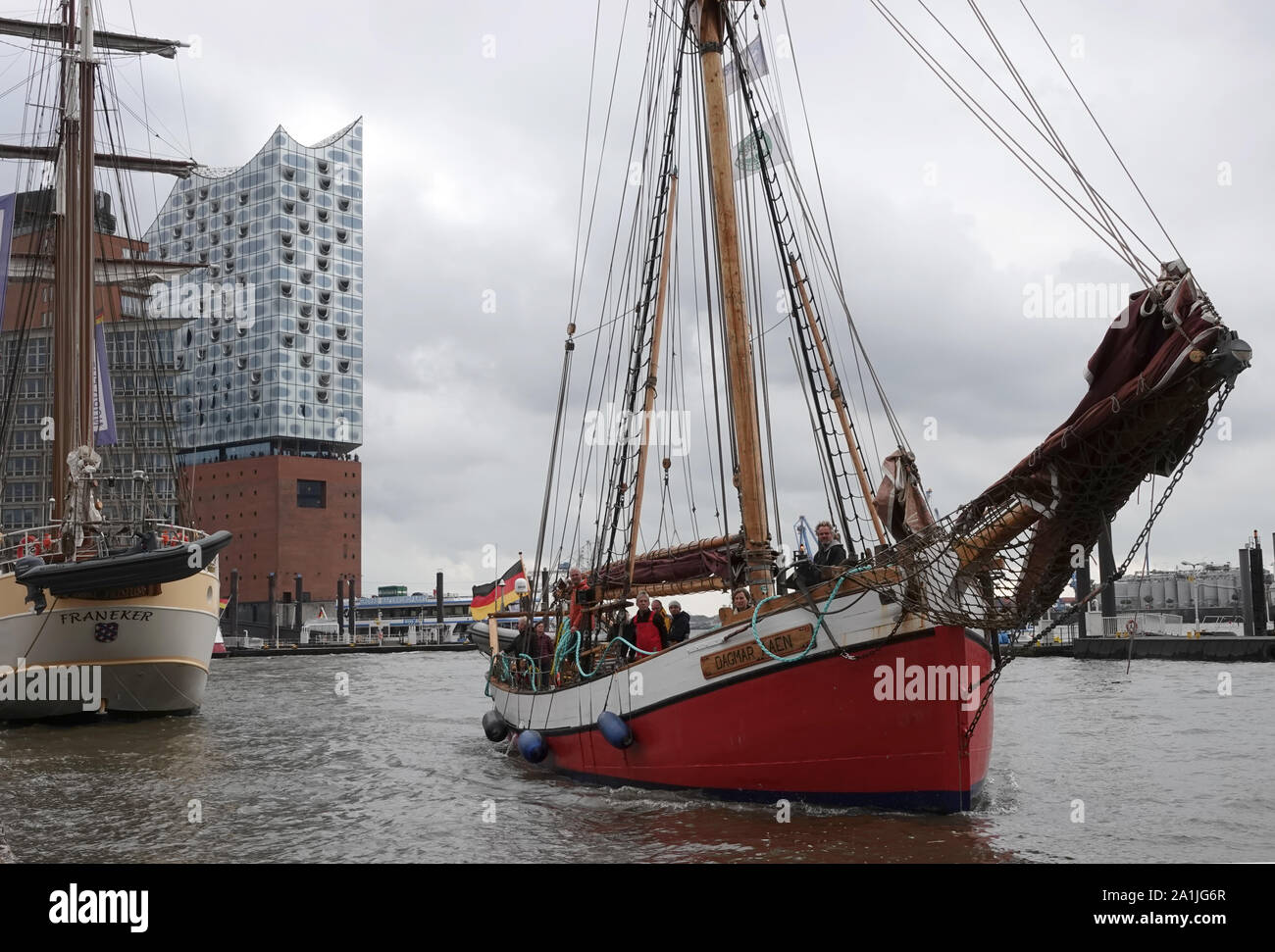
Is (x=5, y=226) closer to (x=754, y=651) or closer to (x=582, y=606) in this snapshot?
(x=582, y=606)

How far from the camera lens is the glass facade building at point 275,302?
339 ft

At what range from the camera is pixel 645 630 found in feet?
49.0

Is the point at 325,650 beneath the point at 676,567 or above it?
beneath

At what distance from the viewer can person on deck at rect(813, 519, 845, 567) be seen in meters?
13.0

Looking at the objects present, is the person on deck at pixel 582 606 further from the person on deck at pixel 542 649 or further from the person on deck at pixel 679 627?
the person on deck at pixel 679 627

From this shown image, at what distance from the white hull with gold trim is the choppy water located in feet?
2.26

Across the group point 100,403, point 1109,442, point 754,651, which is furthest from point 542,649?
point 100,403

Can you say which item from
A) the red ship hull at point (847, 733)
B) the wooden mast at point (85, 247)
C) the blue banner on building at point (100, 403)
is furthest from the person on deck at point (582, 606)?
the blue banner on building at point (100, 403)

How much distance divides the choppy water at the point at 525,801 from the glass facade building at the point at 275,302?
80.5 metres

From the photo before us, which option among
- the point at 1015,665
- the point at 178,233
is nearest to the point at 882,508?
the point at 1015,665

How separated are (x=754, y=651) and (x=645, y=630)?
265 cm

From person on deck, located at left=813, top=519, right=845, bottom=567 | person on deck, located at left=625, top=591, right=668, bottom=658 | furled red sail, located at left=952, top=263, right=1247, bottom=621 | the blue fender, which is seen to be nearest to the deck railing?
person on deck, located at left=625, top=591, right=668, bottom=658
